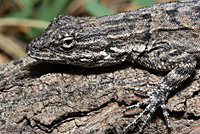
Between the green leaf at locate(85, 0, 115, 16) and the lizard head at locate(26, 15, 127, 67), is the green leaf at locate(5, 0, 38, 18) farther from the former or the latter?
the lizard head at locate(26, 15, 127, 67)

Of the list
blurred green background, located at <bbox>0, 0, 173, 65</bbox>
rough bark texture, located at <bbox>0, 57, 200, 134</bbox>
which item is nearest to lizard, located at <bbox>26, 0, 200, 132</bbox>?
rough bark texture, located at <bbox>0, 57, 200, 134</bbox>

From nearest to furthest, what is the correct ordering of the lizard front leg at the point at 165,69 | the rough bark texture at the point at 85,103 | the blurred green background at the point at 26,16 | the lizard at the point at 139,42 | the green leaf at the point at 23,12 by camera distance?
the rough bark texture at the point at 85,103 → the lizard front leg at the point at 165,69 → the lizard at the point at 139,42 → the blurred green background at the point at 26,16 → the green leaf at the point at 23,12

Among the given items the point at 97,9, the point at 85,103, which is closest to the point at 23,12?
the point at 97,9

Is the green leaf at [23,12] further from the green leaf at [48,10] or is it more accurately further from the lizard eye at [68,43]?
the lizard eye at [68,43]

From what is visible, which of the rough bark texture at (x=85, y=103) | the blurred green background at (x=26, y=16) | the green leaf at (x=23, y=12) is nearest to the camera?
the rough bark texture at (x=85, y=103)

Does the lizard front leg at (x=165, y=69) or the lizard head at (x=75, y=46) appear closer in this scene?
the lizard front leg at (x=165, y=69)

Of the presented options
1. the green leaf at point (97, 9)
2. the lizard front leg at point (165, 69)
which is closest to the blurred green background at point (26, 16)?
the green leaf at point (97, 9)

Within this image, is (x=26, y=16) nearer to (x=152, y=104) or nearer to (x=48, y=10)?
(x=48, y=10)
